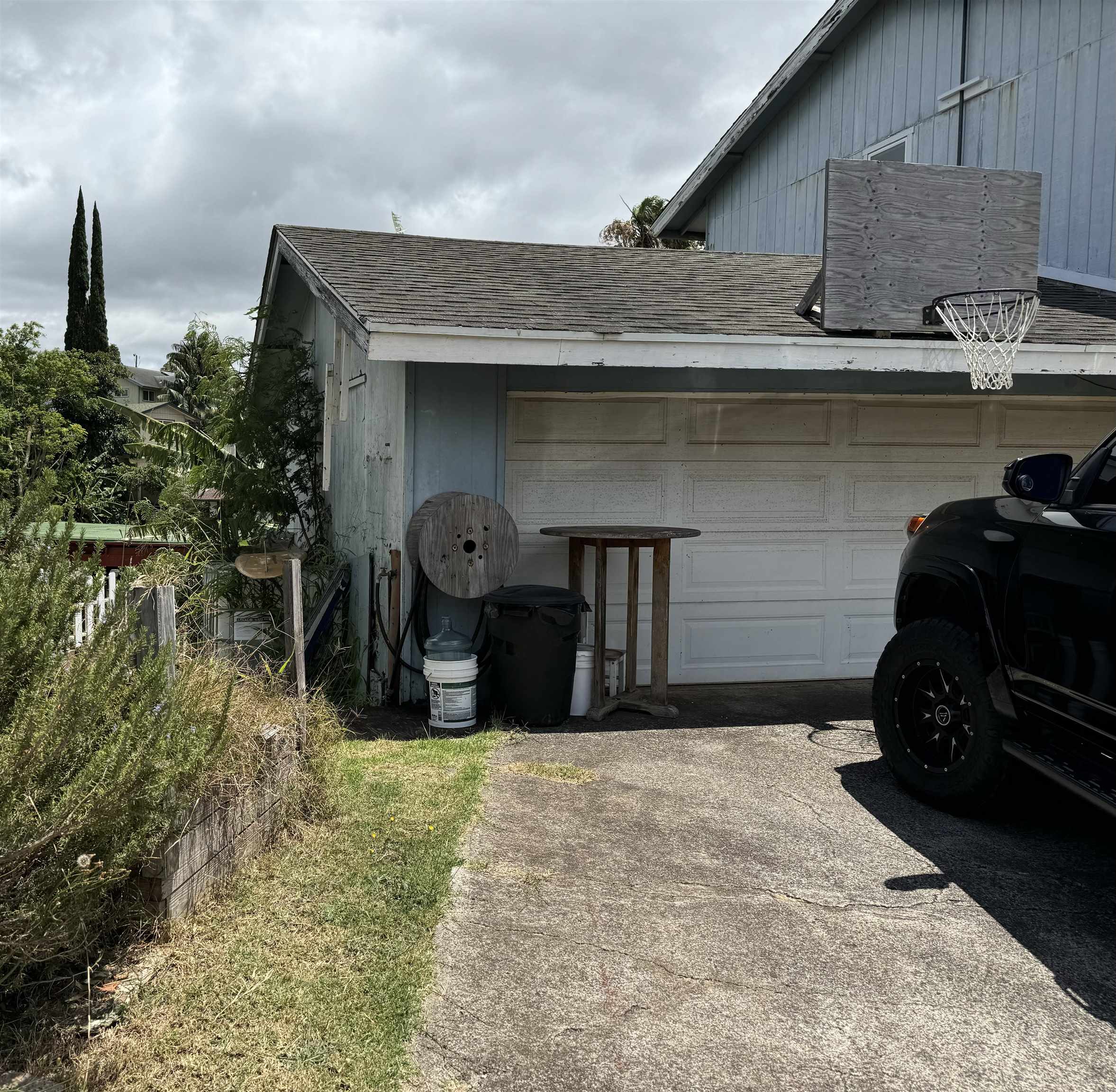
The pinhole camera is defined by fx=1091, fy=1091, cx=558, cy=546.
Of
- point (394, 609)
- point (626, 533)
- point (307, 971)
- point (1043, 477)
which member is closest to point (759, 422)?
point (626, 533)

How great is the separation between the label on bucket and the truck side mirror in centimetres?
360

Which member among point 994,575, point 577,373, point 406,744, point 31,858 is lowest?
point 406,744

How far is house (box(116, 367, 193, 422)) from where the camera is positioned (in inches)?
2176

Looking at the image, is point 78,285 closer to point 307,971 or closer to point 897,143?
point 897,143

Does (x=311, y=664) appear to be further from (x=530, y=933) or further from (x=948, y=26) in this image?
(x=948, y=26)

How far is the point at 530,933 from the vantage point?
3859 millimetres

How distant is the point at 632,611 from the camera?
7598 mm

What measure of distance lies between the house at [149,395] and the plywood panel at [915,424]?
1634 inches

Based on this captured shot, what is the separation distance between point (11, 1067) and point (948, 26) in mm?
12681

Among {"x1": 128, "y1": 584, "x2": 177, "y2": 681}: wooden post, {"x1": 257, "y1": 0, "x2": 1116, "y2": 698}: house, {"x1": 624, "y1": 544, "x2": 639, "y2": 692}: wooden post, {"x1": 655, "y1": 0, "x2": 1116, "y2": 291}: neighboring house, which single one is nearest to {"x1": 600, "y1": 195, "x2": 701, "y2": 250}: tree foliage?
{"x1": 655, "y1": 0, "x2": 1116, "y2": 291}: neighboring house

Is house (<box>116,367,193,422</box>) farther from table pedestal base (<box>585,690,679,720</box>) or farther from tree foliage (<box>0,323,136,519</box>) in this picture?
table pedestal base (<box>585,690,679,720</box>)

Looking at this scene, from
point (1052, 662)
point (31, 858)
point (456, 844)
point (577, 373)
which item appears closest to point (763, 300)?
point (577, 373)

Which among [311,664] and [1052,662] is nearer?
[1052,662]

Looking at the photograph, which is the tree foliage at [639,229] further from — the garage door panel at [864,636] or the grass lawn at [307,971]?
the grass lawn at [307,971]
